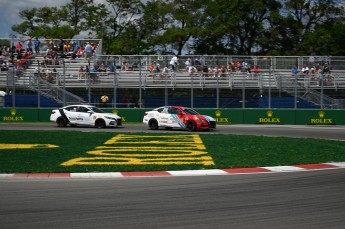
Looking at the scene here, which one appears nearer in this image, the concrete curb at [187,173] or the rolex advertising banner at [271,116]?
the concrete curb at [187,173]

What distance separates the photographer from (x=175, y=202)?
868 centimetres

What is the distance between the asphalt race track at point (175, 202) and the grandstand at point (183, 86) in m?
24.4

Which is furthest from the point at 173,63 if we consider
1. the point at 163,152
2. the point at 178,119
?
the point at 163,152

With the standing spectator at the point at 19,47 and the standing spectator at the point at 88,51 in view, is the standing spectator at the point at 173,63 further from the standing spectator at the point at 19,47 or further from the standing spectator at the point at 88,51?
the standing spectator at the point at 19,47

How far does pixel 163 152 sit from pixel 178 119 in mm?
10618

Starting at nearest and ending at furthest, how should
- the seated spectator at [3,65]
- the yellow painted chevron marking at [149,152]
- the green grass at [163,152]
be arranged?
1. the green grass at [163,152]
2. the yellow painted chevron marking at [149,152]
3. the seated spectator at [3,65]

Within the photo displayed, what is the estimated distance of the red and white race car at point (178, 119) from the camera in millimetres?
27531

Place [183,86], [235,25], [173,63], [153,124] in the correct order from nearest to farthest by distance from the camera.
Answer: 1. [153,124]
2. [183,86]
3. [173,63]
4. [235,25]

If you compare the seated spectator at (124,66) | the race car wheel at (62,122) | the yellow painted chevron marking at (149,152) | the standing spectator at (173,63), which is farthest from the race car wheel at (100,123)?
the standing spectator at (173,63)

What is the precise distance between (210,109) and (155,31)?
1086 inches

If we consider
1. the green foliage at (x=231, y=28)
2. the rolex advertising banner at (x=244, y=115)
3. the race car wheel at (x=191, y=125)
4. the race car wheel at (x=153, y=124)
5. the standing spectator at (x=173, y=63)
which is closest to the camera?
the race car wheel at (x=191, y=125)

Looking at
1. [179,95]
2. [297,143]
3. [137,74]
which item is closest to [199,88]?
[179,95]

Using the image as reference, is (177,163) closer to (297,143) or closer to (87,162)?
(87,162)

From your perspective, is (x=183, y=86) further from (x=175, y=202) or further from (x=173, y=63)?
(x=175, y=202)
